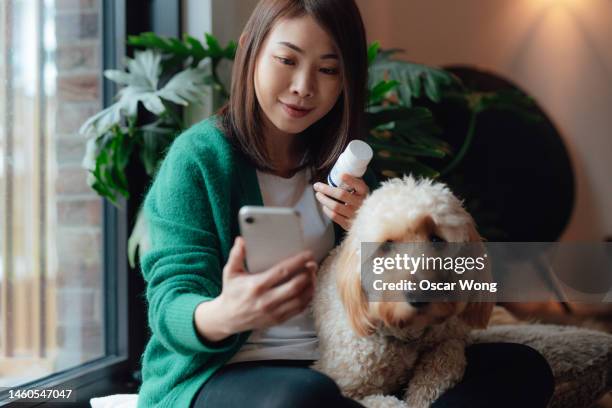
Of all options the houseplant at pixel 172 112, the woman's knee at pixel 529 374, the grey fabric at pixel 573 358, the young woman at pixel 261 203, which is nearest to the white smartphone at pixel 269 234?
the young woman at pixel 261 203

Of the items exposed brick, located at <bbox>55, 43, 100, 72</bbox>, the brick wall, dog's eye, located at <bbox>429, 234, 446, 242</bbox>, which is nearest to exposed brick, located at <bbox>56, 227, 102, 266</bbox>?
the brick wall

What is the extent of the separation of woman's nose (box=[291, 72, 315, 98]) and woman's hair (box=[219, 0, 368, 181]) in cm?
6

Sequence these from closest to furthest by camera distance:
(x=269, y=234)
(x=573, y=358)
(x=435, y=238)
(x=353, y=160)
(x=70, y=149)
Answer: (x=269, y=234) < (x=435, y=238) < (x=353, y=160) < (x=573, y=358) < (x=70, y=149)

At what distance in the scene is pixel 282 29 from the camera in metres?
0.85

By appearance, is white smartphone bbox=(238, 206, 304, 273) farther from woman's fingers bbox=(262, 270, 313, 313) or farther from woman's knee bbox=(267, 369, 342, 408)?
woman's knee bbox=(267, 369, 342, 408)

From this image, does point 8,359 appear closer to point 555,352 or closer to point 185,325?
point 185,325

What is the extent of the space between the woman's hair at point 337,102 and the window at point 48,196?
20.6 inches

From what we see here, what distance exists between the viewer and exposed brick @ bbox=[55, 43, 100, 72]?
56.4 inches

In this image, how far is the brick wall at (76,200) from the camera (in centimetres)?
144

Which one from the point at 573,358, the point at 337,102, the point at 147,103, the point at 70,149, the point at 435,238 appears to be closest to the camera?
the point at 435,238

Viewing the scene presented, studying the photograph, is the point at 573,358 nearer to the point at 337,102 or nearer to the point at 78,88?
the point at 337,102

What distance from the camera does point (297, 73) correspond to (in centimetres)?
85

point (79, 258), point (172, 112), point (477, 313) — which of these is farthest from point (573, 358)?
→ point (79, 258)

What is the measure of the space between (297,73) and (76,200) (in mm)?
866
